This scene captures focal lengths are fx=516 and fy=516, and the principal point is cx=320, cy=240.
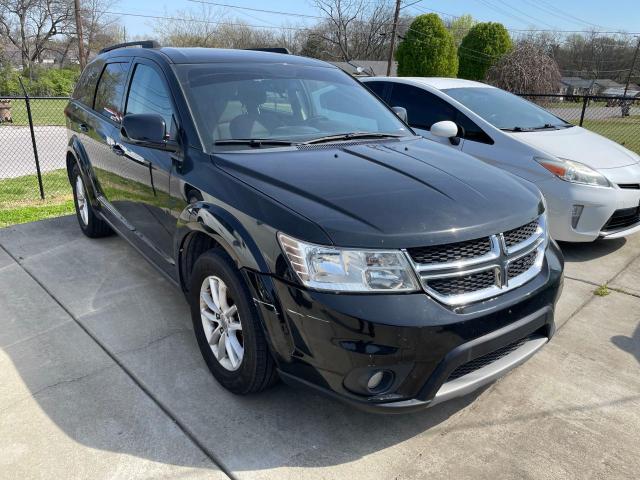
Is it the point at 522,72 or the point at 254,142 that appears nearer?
the point at 254,142

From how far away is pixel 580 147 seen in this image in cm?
507

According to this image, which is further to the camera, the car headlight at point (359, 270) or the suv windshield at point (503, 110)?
the suv windshield at point (503, 110)

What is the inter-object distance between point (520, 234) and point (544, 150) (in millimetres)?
2767

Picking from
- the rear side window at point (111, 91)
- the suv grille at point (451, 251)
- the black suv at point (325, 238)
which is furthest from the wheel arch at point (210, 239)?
the rear side window at point (111, 91)

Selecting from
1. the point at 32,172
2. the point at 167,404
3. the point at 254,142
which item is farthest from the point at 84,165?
the point at 32,172

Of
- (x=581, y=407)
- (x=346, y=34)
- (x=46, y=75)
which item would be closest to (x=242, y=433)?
(x=581, y=407)

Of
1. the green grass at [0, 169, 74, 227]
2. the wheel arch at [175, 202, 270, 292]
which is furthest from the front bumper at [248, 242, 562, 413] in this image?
the green grass at [0, 169, 74, 227]

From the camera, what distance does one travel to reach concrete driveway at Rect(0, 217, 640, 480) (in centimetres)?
232

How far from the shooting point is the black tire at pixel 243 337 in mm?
2393

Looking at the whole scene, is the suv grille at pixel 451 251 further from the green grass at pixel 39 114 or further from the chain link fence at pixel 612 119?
the green grass at pixel 39 114

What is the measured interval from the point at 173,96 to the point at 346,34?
198 ft

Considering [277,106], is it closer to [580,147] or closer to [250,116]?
[250,116]

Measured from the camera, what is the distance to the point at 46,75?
101 ft

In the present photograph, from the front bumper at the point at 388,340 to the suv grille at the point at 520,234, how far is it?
248 mm
